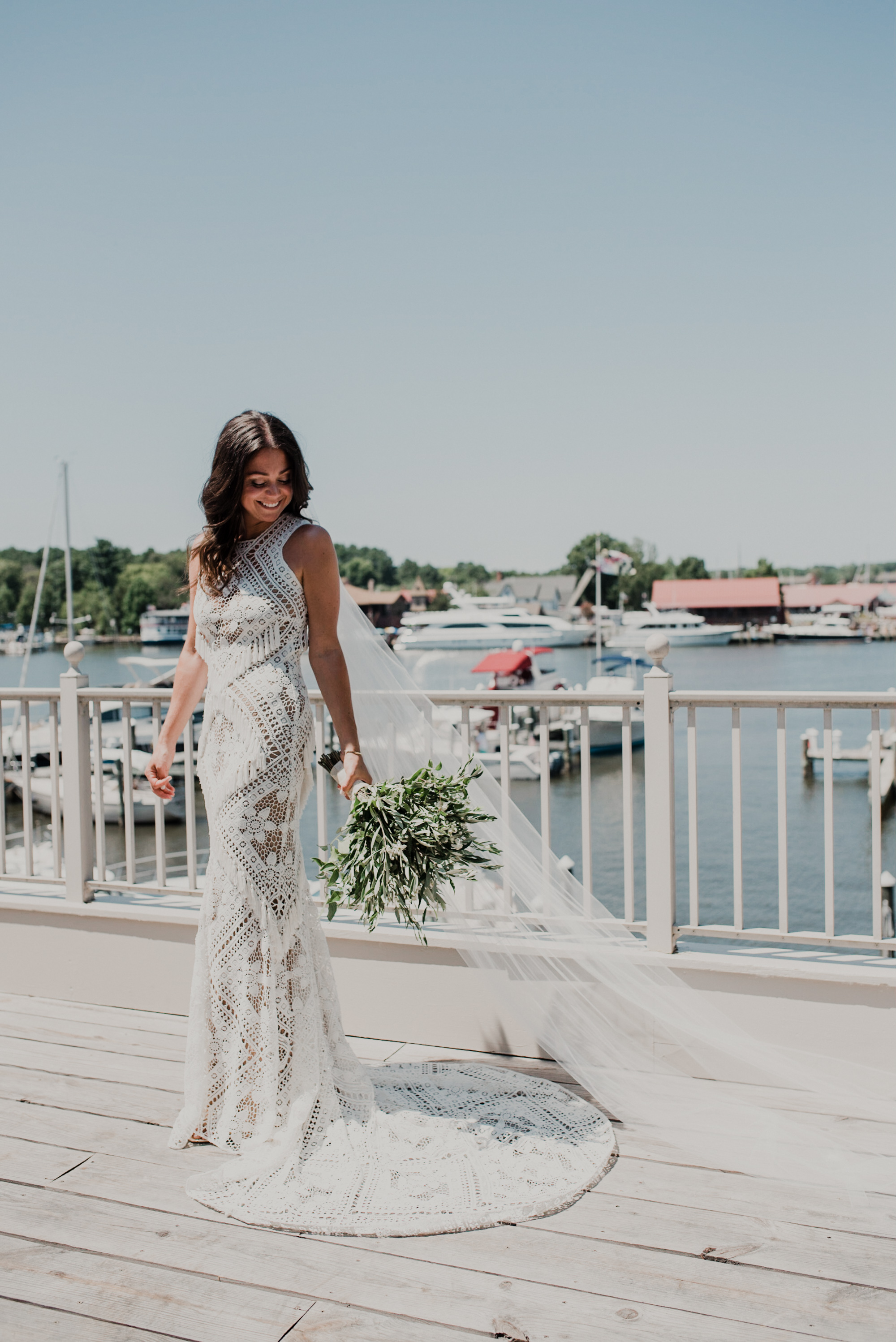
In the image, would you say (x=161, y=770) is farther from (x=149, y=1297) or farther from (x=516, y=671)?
(x=516, y=671)

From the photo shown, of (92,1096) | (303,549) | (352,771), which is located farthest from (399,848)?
(92,1096)

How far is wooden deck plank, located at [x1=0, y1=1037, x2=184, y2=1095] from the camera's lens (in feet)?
9.25

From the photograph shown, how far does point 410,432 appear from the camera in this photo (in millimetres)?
42406

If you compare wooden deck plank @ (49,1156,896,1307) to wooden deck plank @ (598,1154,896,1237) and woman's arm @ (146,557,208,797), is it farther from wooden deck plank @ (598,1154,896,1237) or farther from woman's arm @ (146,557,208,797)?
woman's arm @ (146,557,208,797)

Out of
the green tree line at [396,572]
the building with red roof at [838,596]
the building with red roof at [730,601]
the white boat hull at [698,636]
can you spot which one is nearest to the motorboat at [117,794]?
the green tree line at [396,572]

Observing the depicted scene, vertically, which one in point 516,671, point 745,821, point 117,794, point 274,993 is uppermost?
point 274,993

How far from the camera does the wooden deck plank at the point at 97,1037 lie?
9.98ft

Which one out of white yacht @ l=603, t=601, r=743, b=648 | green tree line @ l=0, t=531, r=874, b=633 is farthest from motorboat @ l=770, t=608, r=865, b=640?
green tree line @ l=0, t=531, r=874, b=633

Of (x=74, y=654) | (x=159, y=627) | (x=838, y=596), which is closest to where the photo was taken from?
(x=74, y=654)

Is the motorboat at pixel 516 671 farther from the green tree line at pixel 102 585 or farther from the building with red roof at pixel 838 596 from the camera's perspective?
the building with red roof at pixel 838 596

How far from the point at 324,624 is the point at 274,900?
68 cm

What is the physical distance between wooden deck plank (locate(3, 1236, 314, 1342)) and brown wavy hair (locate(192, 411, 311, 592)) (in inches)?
57.2

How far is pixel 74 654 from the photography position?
354cm

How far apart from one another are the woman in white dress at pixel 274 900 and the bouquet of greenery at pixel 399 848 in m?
0.14
